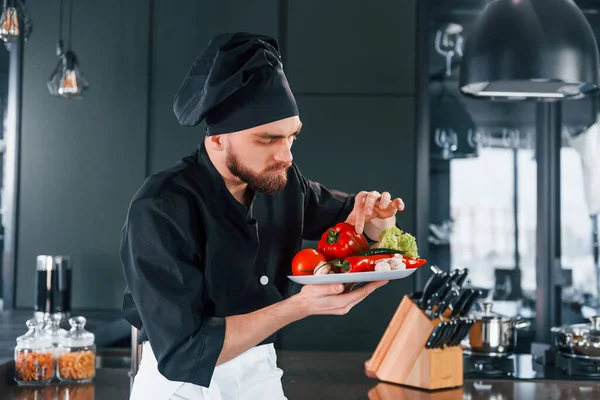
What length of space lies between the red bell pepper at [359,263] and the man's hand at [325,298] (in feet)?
0.16

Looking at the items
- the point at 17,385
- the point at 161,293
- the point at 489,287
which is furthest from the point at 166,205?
the point at 489,287

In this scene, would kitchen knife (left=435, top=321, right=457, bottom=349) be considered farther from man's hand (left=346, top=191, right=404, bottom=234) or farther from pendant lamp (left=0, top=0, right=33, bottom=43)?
pendant lamp (left=0, top=0, right=33, bottom=43)

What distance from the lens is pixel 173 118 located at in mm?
3992

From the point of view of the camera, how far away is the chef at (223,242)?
4.74 ft

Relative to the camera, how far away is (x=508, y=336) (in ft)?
8.84

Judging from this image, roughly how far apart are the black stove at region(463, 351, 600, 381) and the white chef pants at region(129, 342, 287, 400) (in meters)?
1.07

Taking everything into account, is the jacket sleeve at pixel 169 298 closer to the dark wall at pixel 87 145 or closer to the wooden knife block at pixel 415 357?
the wooden knife block at pixel 415 357

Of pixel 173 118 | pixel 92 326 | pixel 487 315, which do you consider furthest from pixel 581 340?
pixel 173 118

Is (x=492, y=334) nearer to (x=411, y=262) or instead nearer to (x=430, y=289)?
(x=430, y=289)

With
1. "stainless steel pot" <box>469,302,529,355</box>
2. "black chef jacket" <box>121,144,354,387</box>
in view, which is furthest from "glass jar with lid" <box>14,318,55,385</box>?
"stainless steel pot" <box>469,302,529,355</box>

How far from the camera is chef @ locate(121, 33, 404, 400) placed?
1.44 m

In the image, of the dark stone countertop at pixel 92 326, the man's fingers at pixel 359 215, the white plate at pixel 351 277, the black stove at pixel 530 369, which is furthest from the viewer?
the dark stone countertop at pixel 92 326

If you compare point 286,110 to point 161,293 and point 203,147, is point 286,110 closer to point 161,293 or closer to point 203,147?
point 203,147

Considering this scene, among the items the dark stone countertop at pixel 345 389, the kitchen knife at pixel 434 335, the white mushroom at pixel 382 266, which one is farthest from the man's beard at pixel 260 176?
the kitchen knife at pixel 434 335
